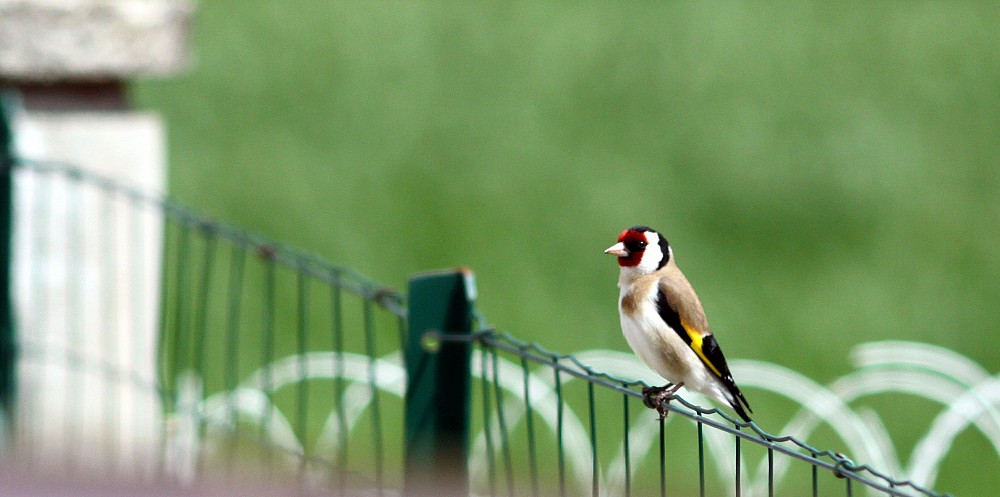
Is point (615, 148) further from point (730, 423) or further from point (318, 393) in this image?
point (730, 423)

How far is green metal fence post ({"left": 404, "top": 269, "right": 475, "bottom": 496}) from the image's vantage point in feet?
8.26

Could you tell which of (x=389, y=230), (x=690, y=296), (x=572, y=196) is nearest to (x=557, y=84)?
(x=572, y=196)

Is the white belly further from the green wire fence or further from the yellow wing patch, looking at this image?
the green wire fence

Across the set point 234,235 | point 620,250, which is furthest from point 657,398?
point 234,235

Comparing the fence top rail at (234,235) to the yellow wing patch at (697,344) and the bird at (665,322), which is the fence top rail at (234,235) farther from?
the yellow wing patch at (697,344)

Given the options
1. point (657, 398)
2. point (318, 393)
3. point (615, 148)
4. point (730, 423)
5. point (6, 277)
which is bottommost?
point (730, 423)

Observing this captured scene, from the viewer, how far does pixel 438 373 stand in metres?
2.54

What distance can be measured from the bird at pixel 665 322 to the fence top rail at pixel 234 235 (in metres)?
0.45

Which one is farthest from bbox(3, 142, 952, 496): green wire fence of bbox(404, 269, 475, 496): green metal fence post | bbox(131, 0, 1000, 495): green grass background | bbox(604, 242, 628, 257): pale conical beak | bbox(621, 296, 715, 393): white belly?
bbox(131, 0, 1000, 495): green grass background

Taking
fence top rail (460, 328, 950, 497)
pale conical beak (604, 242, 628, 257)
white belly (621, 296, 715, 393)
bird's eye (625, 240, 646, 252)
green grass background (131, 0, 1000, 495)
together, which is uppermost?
green grass background (131, 0, 1000, 495)

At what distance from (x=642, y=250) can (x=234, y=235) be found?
3.44ft

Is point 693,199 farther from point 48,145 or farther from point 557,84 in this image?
point 48,145

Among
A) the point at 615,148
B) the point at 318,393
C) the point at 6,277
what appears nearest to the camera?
the point at 6,277

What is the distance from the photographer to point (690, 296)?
2727mm
